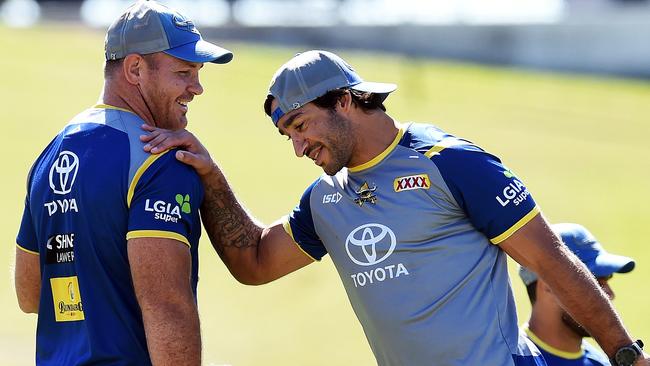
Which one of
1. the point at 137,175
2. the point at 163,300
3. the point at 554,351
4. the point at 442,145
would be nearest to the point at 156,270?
the point at 163,300

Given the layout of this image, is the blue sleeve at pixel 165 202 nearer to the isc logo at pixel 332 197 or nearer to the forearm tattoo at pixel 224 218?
the forearm tattoo at pixel 224 218

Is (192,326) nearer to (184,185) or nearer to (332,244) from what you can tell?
(184,185)

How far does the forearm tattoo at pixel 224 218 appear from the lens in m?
4.66

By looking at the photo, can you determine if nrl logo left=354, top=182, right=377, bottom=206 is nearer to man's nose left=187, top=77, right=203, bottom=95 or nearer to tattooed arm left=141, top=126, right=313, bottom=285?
tattooed arm left=141, top=126, right=313, bottom=285

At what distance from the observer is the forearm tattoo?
15.3ft

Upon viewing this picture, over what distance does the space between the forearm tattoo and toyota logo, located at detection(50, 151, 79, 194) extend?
60cm

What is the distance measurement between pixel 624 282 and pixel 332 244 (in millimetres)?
9387

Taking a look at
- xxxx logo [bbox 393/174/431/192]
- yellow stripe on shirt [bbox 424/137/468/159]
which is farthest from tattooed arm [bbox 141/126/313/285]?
yellow stripe on shirt [bbox 424/137/468/159]

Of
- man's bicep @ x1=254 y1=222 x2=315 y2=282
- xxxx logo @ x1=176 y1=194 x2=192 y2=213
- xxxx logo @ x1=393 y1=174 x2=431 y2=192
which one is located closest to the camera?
xxxx logo @ x1=176 y1=194 x2=192 y2=213

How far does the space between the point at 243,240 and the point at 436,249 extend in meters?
0.97

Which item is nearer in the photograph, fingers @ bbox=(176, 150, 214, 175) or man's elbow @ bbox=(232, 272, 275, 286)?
fingers @ bbox=(176, 150, 214, 175)

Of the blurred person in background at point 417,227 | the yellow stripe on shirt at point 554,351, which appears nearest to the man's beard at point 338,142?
the blurred person in background at point 417,227

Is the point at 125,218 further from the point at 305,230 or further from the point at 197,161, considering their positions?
the point at 305,230

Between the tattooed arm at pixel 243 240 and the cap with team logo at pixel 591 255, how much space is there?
1.15 m
